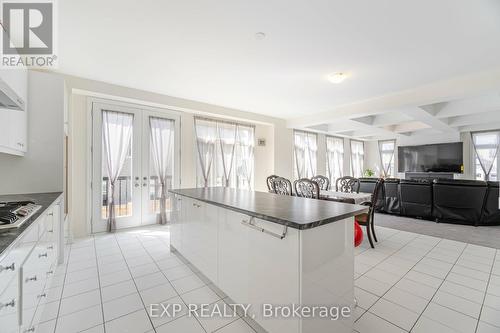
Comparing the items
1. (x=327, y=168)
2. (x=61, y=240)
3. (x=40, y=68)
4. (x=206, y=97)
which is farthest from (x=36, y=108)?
(x=327, y=168)

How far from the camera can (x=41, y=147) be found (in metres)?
2.77

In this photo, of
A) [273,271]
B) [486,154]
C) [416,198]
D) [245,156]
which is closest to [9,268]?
[273,271]

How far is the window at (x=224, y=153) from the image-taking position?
5.25 m

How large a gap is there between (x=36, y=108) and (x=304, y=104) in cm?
468

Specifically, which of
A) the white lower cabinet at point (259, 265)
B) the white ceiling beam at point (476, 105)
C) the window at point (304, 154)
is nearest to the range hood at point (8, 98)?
the white lower cabinet at point (259, 265)

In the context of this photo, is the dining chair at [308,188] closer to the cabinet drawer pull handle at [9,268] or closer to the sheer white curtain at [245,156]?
the sheer white curtain at [245,156]

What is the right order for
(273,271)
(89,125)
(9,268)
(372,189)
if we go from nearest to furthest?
1. (9,268)
2. (273,271)
3. (89,125)
4. (372,189)

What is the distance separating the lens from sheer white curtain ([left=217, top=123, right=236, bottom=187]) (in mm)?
5539

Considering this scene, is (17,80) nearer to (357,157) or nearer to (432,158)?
(357,157)

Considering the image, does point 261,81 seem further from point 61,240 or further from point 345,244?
point 61,240

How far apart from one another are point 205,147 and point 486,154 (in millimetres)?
9440

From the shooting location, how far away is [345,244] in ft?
5.19

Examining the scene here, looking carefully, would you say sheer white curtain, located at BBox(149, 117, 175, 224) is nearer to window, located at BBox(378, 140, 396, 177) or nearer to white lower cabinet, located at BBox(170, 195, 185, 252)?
white lower cabinet, located at BBox(170, 195, 185, 252)

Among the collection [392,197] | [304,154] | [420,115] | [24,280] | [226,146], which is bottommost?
[392,197]
